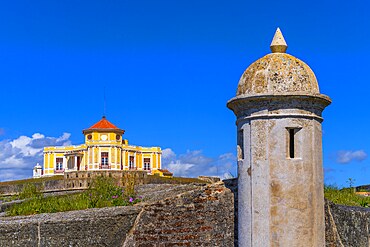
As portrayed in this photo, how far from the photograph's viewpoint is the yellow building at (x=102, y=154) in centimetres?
6662

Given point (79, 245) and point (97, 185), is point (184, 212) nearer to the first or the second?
point (79, 245)

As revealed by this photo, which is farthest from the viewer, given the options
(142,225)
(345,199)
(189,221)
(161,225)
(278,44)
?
(345,199)

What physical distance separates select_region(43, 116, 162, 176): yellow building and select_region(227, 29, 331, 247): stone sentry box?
61470 mm

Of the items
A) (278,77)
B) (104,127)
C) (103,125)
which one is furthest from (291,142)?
(103,125)

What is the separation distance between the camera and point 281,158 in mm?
5035

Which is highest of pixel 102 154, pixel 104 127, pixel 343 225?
pixel 104 127

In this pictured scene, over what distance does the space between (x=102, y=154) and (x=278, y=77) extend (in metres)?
62.4

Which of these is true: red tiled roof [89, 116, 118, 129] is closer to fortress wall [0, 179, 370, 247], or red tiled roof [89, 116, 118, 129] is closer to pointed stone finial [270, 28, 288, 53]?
fortress wall [0, 179, 370, 247]

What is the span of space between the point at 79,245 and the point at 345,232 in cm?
322

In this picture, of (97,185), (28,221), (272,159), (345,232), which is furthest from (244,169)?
(97,185)

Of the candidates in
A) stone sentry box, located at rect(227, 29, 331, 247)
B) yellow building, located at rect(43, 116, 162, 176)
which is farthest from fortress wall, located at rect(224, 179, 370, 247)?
yellow building, located at rect(43, 116, 162, 176)

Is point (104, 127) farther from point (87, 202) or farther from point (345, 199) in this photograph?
point (87, 202)

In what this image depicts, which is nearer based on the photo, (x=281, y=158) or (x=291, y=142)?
(x=281, y=158)

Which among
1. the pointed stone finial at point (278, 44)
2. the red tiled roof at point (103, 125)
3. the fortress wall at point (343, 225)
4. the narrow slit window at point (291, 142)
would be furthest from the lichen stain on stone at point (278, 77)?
the red tiled roof at point (103, 125)
